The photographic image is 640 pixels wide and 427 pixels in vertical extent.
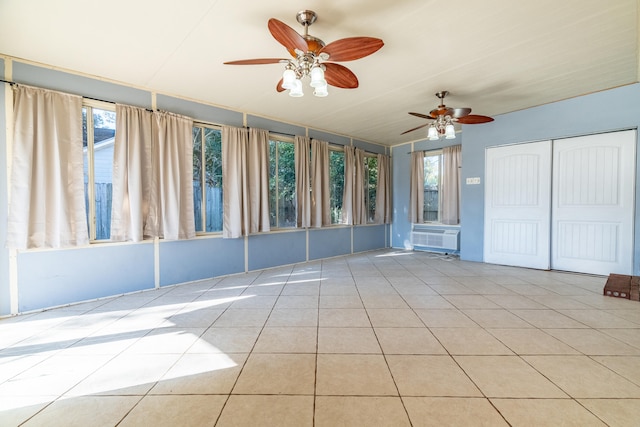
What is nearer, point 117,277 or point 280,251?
point 117,277

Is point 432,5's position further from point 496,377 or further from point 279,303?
point 279,303

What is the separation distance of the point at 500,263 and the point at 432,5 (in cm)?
484

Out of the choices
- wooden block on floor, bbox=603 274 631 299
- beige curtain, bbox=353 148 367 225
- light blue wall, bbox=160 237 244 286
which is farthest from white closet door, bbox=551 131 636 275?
light blue wall, bbox=160 237 244 286

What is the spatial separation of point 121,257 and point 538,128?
705 cm

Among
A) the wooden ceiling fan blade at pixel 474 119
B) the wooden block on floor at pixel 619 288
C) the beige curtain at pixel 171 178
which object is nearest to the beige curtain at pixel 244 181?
the beige curtain at pixel 171 178

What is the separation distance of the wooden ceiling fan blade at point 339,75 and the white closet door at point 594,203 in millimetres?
4222

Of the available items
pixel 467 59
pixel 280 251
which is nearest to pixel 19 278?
pixel 280 251

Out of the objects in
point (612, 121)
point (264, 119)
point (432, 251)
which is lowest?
point (432, 251)

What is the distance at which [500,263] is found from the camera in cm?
529

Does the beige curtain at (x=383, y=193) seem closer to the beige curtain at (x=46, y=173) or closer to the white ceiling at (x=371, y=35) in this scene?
the white ceiling at (x=371, y=35)

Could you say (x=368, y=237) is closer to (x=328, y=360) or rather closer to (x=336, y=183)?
(x=336, y=183)

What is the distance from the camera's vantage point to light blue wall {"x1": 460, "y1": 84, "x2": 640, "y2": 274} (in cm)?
400

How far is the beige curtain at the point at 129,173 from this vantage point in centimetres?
358

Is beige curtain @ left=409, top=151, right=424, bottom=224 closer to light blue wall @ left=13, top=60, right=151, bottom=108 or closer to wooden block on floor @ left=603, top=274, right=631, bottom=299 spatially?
wooden block on floor @ left=603, top=274, right=631, bottom=299
